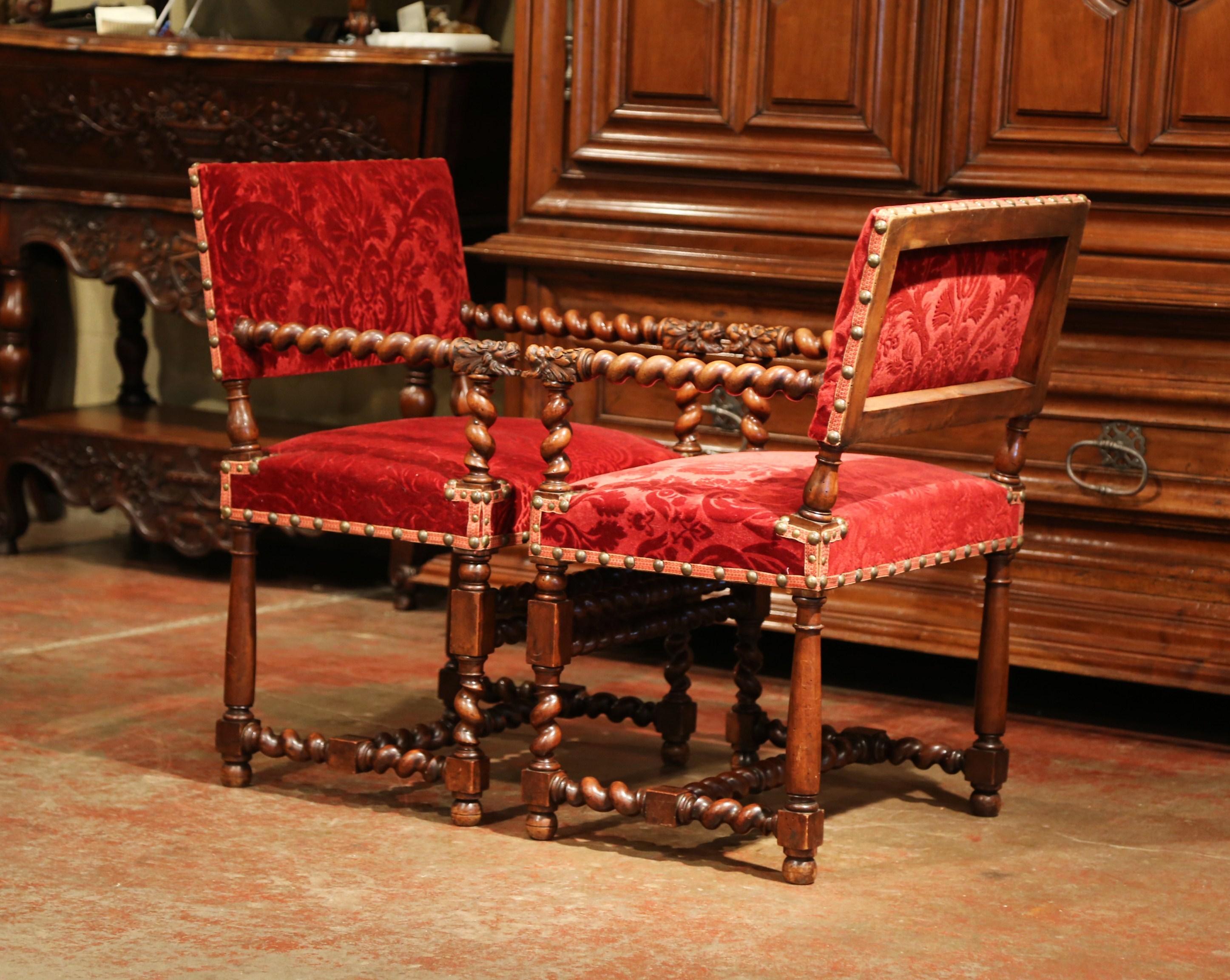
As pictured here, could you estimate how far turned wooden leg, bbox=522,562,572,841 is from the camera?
3.08 meters

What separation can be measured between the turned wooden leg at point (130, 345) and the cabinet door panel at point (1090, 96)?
9.20ft

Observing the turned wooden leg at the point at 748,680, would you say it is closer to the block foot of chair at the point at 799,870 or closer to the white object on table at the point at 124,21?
the block foot of chair at the point at 799,870

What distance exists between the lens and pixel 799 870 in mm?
2914

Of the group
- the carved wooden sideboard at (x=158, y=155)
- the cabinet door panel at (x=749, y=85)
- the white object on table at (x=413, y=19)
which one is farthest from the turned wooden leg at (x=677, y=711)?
the white object on table at (x=413, y=19)

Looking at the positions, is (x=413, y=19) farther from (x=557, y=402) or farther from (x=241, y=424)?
(x=557, y=402)

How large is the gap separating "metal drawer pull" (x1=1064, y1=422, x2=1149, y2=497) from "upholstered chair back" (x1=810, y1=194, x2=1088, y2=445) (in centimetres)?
69

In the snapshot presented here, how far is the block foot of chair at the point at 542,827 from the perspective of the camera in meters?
3.12

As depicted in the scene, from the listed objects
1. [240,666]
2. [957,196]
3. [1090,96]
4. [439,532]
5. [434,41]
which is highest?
[434,41]

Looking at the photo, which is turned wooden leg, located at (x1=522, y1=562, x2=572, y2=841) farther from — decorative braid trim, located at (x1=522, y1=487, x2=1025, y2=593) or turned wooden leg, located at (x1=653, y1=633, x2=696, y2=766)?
turned wooden leg, located at (x1=653, y1=633, x2=696, y2=766)

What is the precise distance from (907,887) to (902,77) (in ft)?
5.84

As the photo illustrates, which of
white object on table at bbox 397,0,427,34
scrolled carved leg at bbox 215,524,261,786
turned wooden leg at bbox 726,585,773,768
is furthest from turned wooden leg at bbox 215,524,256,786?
white object on table at bbox 397,0,427,34

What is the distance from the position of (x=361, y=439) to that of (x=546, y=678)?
54 cm

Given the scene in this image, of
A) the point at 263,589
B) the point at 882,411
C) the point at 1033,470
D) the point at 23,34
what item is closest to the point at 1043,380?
the point at 882,411

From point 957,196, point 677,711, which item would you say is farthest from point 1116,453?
point 677,711
